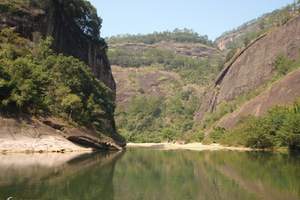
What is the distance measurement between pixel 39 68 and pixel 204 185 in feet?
128

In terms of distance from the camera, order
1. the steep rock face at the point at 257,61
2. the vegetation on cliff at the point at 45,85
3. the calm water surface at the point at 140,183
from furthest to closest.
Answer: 1. the steep rock face at the point at 257,61
2. the vegetation on cliff at the point at 45,85
3. the calm water surface at the point at 140,183

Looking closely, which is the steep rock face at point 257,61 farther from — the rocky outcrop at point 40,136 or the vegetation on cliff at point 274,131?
the rocky outcrop at point 40,136

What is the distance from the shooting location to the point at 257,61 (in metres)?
126

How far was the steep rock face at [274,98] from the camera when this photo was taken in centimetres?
9044

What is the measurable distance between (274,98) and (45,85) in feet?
171

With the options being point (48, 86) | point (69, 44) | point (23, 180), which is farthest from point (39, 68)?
point (23, 180)

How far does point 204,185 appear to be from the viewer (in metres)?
30.0

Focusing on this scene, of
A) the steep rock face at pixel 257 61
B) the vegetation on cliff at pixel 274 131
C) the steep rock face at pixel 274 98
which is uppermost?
the steep rock face at pixel 257 61

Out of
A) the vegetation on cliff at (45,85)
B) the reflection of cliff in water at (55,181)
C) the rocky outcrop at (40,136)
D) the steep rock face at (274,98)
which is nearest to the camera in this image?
the reflection of cliff in water at (55,181)

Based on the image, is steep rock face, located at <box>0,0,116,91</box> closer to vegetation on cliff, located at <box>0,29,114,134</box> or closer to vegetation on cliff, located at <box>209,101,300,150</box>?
vegetation on cliff, located at <box>0,29,114,134</box>

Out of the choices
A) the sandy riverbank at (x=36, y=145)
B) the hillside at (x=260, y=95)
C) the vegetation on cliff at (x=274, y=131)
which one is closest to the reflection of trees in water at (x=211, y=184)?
the sandy riverbank at (x=36, y=145)

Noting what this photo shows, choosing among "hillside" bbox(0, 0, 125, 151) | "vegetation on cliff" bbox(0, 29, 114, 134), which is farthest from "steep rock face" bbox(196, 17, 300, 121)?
"vegetation on cliff" bbox(0, 29, 114, 134)

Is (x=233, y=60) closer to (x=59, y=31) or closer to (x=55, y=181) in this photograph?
(x=59, y=31)

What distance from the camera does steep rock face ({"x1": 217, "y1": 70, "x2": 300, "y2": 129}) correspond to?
90438 millimetres
